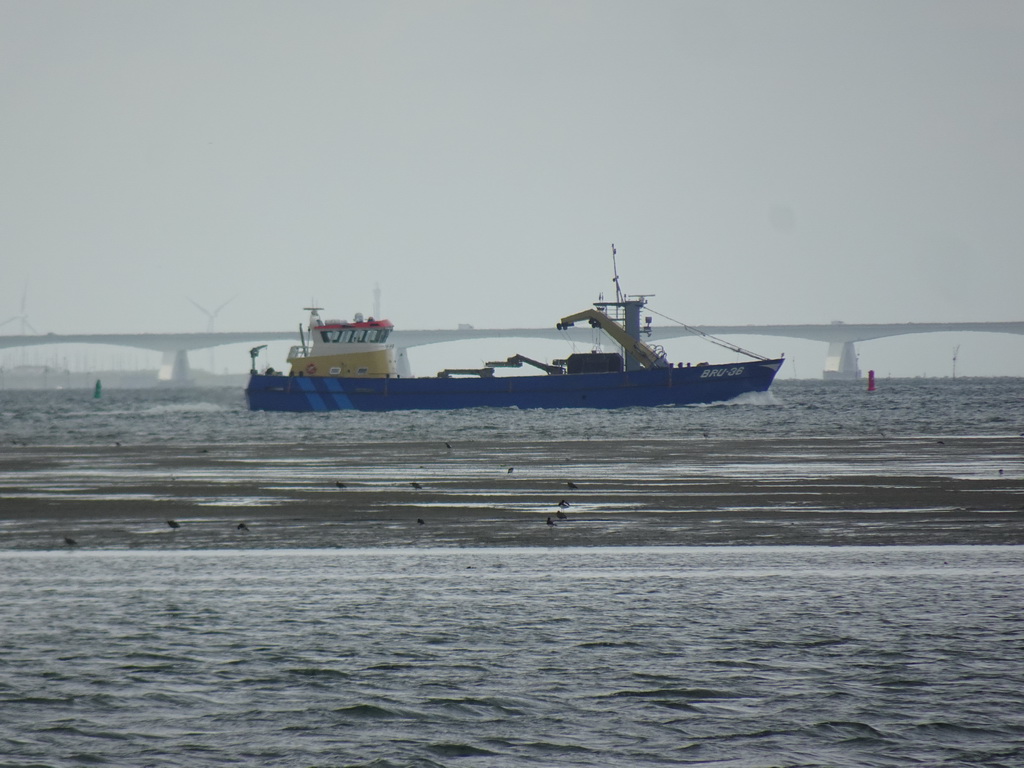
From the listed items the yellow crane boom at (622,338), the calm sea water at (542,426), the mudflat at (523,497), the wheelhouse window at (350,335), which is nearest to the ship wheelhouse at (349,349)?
the wheelhouse window at (350,335)

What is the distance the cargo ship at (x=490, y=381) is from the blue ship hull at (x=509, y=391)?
51 mm

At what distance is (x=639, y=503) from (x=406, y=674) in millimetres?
9214

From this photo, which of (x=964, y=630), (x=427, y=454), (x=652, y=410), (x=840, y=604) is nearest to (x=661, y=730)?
(x=964, y=630)

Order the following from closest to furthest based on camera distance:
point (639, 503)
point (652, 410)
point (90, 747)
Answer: point (90, 747)
point (639, 503)
point (652, 410)

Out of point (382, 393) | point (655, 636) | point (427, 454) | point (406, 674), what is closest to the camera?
point (406, 674)

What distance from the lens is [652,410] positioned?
187ft

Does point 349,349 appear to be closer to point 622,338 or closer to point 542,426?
point 622,338

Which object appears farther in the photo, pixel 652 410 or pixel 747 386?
pixel 747 386

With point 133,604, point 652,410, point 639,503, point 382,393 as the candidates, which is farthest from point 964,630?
point 382,393

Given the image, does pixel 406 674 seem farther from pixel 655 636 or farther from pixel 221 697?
pixel 655 636

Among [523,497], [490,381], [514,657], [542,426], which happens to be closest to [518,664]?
[514,657]

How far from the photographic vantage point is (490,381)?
61188 mm

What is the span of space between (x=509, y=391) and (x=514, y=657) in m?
55.1

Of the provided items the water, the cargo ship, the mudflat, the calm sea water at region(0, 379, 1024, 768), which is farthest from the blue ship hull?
the water
